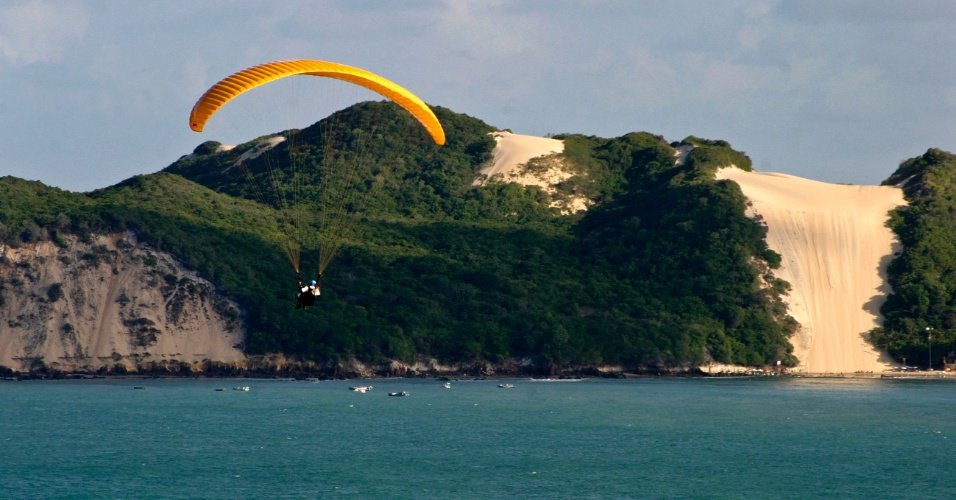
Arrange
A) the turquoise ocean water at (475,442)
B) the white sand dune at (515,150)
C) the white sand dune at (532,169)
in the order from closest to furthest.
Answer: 1. the turquoise ocean water at (475,442)
2. the white sand dune at (532,169)
3. the white sand dune at (515,150)

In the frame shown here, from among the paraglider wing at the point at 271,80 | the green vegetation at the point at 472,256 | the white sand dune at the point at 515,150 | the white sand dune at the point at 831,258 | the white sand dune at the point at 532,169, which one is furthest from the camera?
the white sand dune at the point at 515,150

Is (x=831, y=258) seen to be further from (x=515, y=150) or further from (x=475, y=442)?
(x=475, y=442)

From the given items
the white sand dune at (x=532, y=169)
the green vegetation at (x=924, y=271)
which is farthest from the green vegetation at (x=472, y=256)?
the green vegetation at (x=924, y=271)

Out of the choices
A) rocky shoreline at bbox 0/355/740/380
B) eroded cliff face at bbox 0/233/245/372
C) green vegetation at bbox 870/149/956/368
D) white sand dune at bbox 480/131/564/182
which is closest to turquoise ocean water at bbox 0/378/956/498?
rocky shoreline at bbox 0/355/740/380

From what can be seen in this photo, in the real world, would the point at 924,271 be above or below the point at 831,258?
below

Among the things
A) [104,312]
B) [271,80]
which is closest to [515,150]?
[104,312]

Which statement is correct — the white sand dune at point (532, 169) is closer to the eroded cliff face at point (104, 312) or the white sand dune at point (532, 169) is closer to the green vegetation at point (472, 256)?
the green vegetation at point (472, 256)
